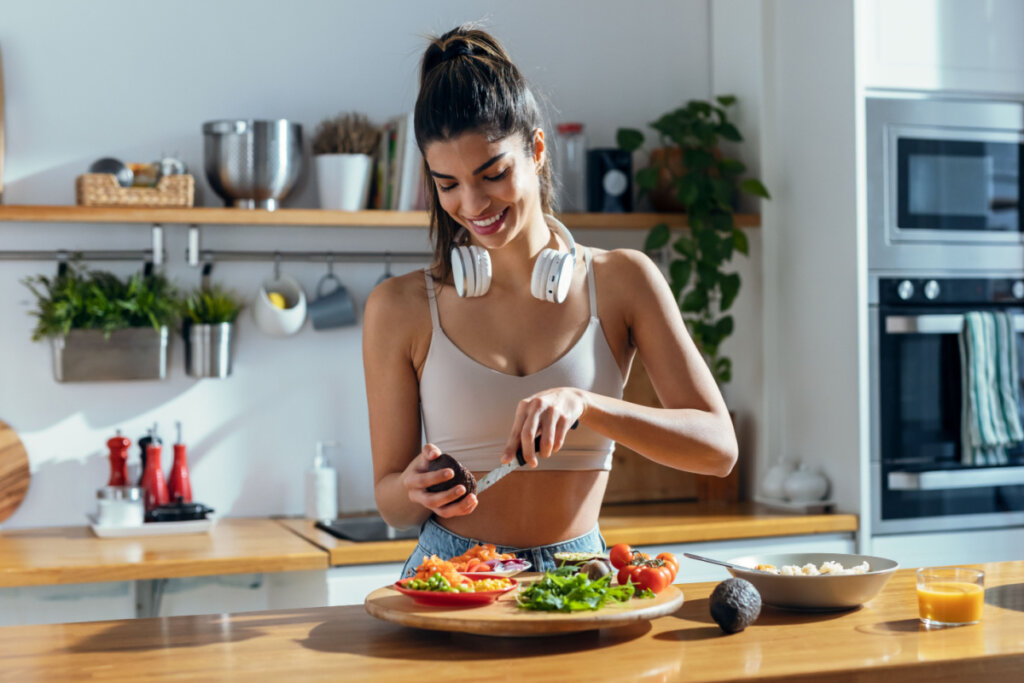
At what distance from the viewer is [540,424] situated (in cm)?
131

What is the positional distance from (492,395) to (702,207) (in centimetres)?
170

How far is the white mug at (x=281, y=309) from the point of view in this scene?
9.73 ft

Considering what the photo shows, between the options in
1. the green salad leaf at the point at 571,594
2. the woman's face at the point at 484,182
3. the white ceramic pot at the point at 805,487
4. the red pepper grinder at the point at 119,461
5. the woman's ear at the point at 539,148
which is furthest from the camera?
the white ceramic pot at the point at 805,487

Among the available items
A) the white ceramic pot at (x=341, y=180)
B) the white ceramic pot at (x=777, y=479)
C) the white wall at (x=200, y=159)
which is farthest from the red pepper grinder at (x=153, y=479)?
the white ceramic pot at (x=777, y=479)

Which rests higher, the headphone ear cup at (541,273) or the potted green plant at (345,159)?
the potted green plant at (345,159)

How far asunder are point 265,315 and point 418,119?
151 cm

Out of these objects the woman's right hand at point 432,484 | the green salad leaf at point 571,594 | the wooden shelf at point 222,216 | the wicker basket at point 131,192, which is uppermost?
the wicker basket at point 131,192

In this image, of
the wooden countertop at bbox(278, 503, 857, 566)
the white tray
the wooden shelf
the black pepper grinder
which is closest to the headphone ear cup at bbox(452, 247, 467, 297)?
the wooden countertop at bbox(278, 503, 857, 566)

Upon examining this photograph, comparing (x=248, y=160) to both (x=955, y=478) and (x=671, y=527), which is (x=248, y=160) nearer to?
(x=671, y=527)

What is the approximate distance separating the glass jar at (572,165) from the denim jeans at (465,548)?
1.65 metres

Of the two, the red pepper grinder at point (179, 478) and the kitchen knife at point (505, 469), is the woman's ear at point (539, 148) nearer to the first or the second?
the kitchen knife at point (505, 469)

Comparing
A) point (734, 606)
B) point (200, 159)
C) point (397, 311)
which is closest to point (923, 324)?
point (397, 311)

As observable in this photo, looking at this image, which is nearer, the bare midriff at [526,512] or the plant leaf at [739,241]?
the bare midriff at [526,512]

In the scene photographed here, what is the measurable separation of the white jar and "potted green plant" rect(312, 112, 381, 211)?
876 millimetres
